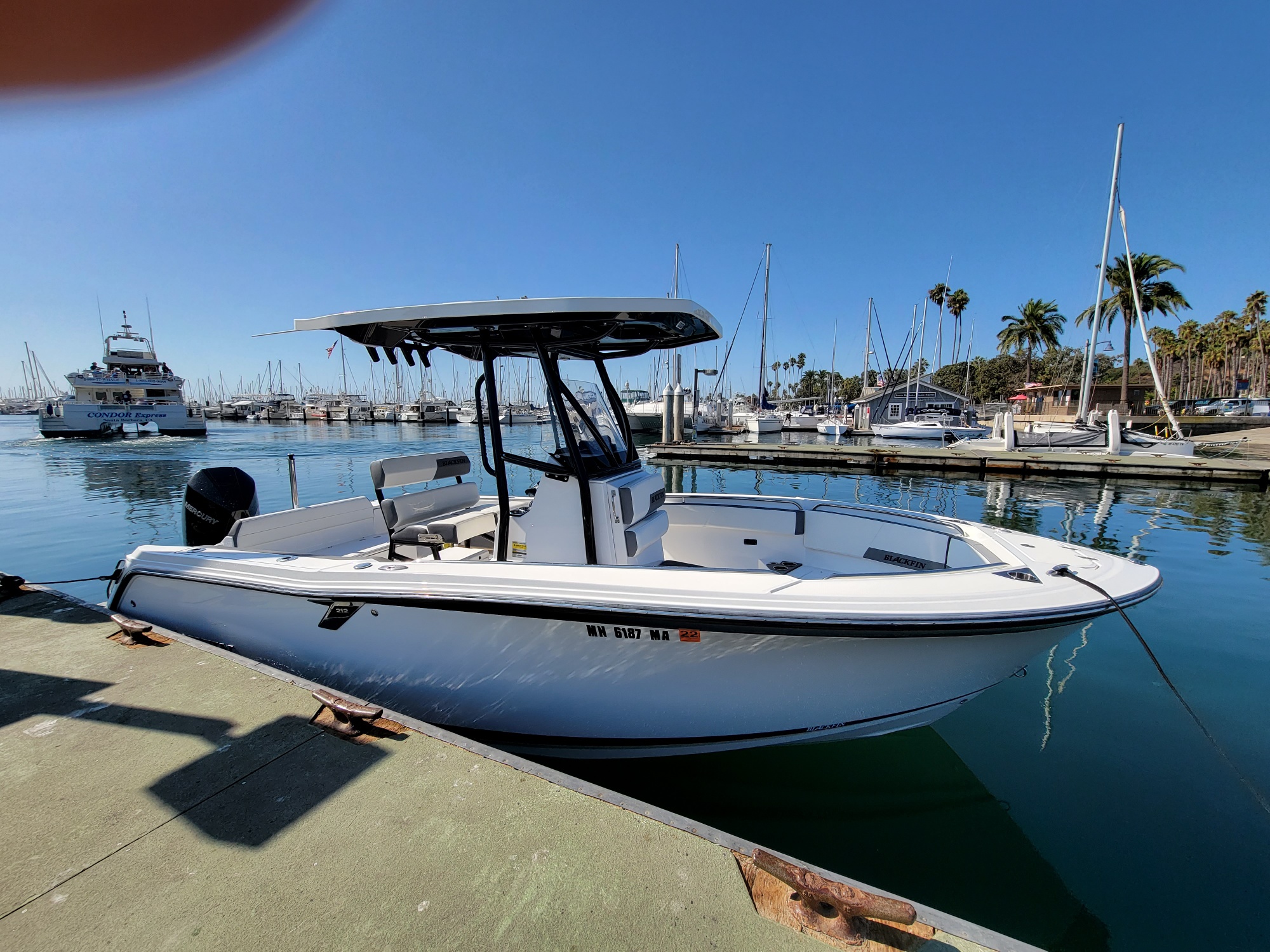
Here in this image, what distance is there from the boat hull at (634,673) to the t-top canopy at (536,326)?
1628mm

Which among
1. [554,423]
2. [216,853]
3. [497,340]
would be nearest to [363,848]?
[216,853]

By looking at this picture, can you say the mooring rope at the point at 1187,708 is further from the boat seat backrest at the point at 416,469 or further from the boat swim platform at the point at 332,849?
the boat seat backrest at the point at 416,469

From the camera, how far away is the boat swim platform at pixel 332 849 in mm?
1541

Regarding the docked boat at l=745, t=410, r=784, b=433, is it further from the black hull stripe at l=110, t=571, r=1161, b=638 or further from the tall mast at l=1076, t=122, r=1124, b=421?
the black hull stripe at l=110, t=571, r=1161, b=638

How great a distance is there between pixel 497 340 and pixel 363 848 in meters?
2.90

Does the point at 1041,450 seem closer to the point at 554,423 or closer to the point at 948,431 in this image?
the point at 948,431

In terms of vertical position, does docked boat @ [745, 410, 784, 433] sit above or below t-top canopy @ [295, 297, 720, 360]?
below

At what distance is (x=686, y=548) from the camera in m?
4.73

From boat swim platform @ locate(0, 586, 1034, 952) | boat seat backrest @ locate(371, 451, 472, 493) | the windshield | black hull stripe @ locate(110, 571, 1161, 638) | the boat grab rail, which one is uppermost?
the windshield

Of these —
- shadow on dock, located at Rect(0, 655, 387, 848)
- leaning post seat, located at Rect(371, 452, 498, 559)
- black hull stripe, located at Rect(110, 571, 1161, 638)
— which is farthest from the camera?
leaning post seat, located at Rect(371, 452, 498, 559)

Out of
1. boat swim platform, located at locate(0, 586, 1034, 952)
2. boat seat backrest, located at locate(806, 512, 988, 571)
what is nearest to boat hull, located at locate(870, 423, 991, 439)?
boat seat backrest, located at locate(806, 512, 988, 571)

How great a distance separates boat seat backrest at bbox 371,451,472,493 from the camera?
4352 mm

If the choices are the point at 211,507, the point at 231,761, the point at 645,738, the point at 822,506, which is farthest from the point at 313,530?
the point at 822,506

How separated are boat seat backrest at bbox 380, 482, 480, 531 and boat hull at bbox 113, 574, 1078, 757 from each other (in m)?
1.23
